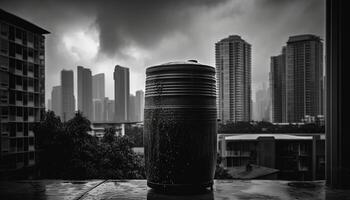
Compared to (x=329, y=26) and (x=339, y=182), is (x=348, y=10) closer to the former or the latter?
(x=329, y=26)

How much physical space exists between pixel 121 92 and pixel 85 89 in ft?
22.3

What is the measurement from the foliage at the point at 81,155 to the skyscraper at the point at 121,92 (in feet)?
45.4

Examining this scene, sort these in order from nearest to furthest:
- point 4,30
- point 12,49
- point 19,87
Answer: point 4,30 < point 12,49 < point 19,87

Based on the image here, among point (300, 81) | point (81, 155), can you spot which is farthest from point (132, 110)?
point (81, 155)

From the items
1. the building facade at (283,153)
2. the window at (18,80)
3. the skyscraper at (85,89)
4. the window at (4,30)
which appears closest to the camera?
the window at (4,30)

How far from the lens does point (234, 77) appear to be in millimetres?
23500

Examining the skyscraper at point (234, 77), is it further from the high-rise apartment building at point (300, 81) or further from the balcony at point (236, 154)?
the high-rise apartment building at point (300, 81)

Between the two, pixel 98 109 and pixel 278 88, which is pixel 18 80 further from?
pixel 98 109

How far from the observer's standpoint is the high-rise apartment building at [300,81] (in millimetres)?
28859

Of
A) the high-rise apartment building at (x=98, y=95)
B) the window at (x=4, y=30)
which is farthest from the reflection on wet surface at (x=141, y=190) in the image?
the high-rise apartment building at (x=98, y=95)

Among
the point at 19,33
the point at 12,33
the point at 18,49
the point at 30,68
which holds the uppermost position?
the point at 19,33

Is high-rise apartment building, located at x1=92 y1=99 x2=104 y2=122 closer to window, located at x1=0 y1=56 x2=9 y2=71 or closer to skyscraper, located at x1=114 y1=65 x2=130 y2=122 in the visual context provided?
skyscraper, located at x1=114 y1=65 x2=130 y2=122

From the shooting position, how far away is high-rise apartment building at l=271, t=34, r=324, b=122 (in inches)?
1136

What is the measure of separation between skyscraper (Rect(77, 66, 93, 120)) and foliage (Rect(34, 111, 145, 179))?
19948 millimetres
